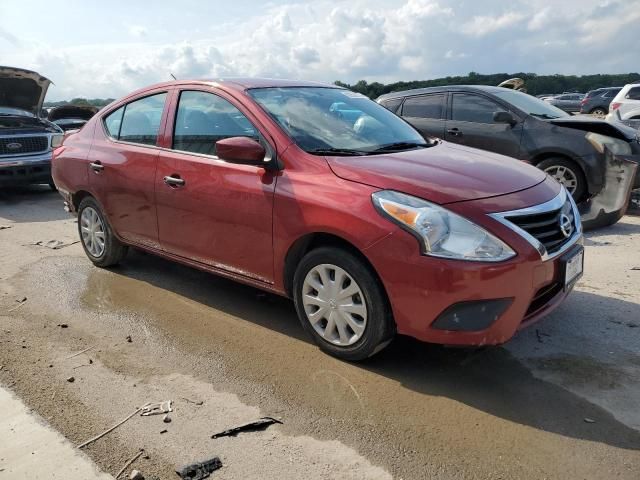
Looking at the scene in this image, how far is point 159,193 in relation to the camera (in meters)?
4.34

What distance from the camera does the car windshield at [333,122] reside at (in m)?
3.70

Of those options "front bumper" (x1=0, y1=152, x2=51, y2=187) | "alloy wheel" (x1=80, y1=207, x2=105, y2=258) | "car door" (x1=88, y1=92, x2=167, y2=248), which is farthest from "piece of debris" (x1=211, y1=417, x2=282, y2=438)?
"front bumper" (x1=0, y1=152, x2=51, y2=187)

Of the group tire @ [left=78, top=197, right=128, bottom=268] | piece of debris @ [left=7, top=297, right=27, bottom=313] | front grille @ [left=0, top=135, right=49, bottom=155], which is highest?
front grille @ [left=0, top=135, right=49, bottom=155]

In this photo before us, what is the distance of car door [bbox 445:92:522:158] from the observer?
712cm

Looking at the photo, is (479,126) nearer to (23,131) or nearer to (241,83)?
(241,83)

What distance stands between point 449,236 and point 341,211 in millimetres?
625

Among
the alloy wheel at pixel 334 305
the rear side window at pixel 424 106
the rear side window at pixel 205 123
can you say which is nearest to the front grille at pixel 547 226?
the alloy wheel at pixel 334 305

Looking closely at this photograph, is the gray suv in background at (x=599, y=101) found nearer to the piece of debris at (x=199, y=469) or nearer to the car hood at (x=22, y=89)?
the car hood at (x=22, y=89)

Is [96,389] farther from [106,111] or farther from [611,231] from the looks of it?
[611,231]

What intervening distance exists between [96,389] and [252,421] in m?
0.99

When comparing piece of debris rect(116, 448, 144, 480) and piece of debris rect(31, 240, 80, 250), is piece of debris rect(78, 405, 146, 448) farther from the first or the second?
piece of debris rect(31, 240, 80, 250)

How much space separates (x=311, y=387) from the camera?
3.17 m

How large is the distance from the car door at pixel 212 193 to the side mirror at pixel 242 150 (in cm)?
9

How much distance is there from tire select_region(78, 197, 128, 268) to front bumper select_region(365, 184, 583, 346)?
3.01 metres
